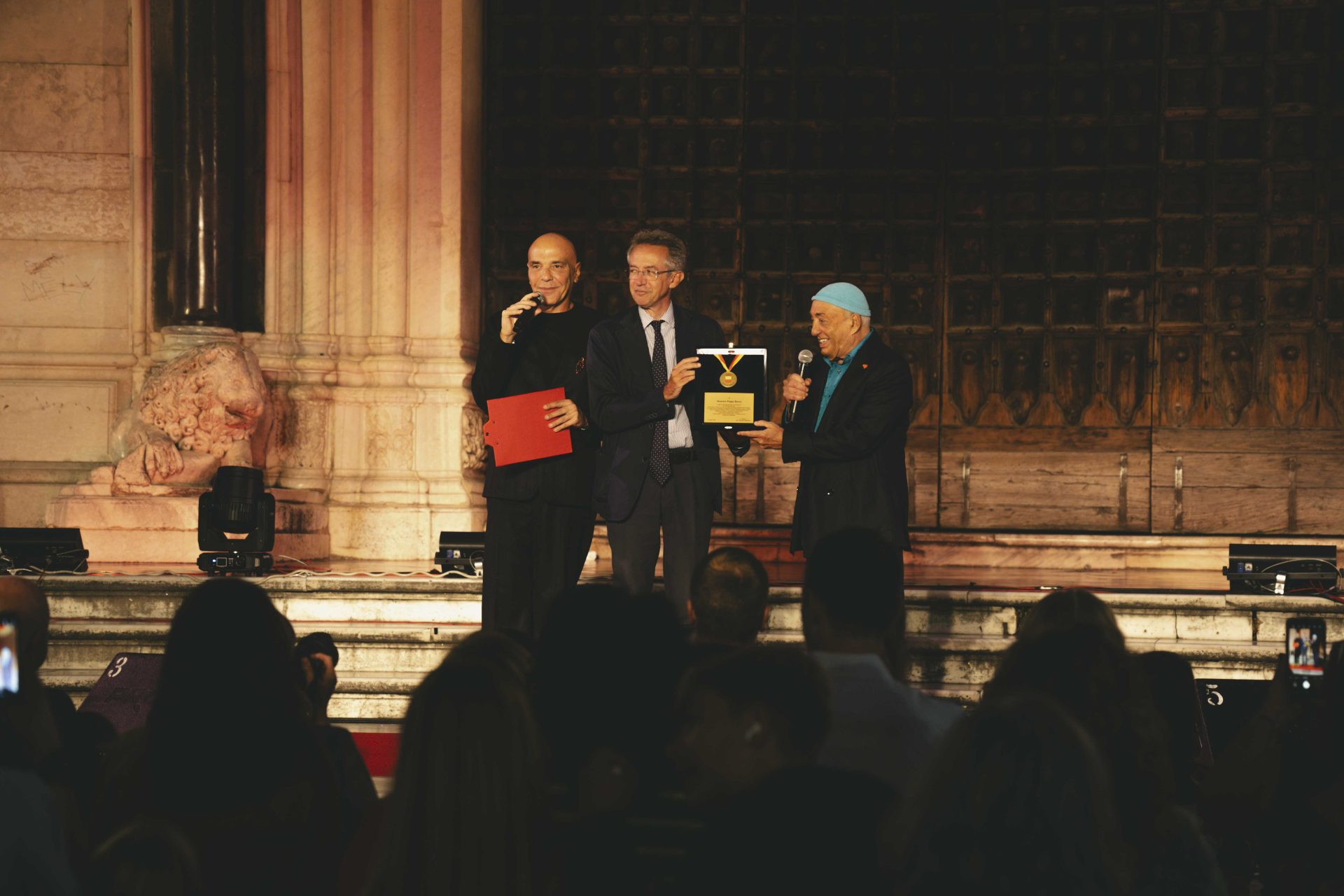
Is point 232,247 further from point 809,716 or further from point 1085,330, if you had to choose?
point 809,716

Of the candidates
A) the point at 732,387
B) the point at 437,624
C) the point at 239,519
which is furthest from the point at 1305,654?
the point at 239,519

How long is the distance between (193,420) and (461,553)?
2323 mm

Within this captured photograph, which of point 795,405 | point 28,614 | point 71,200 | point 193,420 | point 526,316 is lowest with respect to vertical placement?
point 28,614

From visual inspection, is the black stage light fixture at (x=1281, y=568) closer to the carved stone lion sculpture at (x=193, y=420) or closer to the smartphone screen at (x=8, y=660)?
the carved stone lion sculpture at (x=193, y=420)

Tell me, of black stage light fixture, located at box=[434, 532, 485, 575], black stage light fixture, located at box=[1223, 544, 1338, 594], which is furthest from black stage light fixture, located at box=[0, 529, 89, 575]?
black stage light fixture, located at box=[1223, 544, 1338, 594]

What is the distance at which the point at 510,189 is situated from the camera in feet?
37.3

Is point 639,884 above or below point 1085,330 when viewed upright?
below

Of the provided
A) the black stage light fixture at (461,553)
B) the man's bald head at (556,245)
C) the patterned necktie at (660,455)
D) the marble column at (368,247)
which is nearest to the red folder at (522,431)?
the patterned necktie at (660,455)

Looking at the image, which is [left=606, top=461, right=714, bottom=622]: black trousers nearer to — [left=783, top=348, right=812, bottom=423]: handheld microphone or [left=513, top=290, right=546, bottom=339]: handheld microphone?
[left=783, top=348, right=812, bottom=423]: handheld microphone

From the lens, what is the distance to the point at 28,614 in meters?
3.47

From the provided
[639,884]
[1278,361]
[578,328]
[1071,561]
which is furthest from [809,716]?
[1278,361]

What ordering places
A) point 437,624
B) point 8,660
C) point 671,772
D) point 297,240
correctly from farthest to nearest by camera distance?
point 297,240 < point 437,624 < point 8,660 < point 671,772

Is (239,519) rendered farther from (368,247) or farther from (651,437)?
(651,437)

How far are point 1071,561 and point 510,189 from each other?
4.91 m
